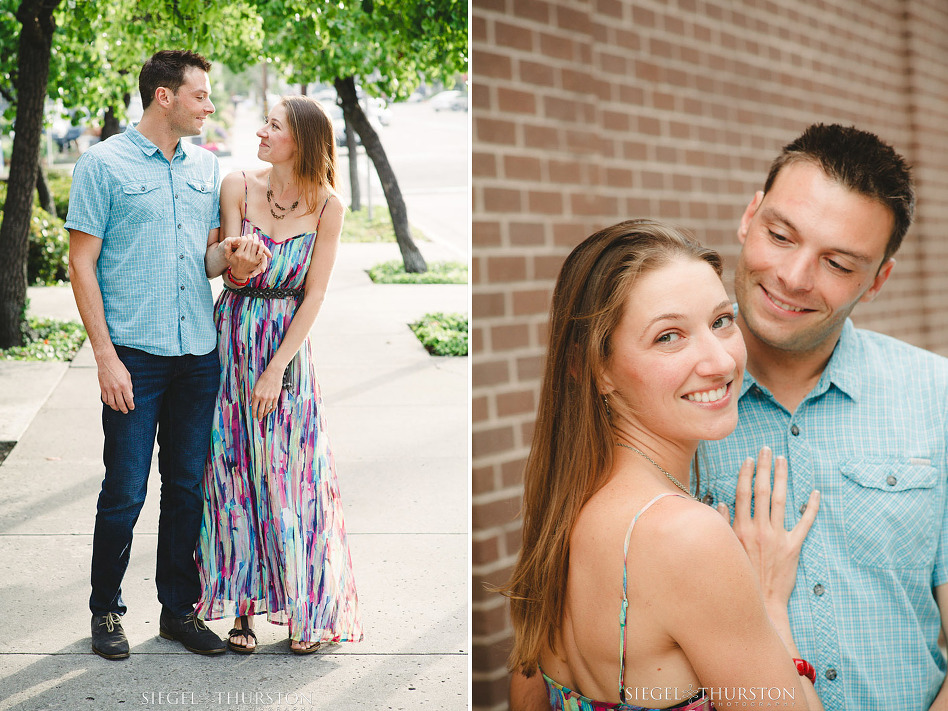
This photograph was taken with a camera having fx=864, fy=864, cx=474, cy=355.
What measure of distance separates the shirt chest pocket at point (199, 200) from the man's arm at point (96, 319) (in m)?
0.24

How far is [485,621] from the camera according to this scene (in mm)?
2639

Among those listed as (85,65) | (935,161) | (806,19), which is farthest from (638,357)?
(935,161)

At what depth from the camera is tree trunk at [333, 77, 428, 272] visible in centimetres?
276

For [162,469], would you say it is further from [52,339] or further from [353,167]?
[353,167]

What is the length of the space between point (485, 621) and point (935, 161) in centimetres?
427

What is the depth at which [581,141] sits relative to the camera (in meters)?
2.81

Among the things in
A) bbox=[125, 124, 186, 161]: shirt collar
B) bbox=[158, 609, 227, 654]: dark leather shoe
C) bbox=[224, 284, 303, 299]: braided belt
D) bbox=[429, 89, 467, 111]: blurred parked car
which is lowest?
bbox=[158, 609, 227, 654]: dark leather shoe

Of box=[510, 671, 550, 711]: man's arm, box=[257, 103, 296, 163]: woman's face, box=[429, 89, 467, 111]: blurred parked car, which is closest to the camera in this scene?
box=[510, 671, 550, 711]: man's arm

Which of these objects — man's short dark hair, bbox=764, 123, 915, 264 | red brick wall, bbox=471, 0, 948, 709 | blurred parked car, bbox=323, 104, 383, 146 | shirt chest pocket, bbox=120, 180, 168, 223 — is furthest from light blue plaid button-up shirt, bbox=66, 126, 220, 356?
man's short dark hair, bbox=764, 123, 915, 264

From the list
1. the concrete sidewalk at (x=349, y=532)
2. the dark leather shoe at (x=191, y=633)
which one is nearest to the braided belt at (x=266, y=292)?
the concrete sidewalk at (x=349, y=532)

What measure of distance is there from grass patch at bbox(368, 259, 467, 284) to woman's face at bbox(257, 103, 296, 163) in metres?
0.52

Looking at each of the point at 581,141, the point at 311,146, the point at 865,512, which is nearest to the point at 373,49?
the point at 311,146

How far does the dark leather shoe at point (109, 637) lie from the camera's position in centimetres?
218

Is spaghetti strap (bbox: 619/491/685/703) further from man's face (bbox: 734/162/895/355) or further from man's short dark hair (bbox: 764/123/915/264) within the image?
man's short dark hair (bbox: 764/123/915/264)
